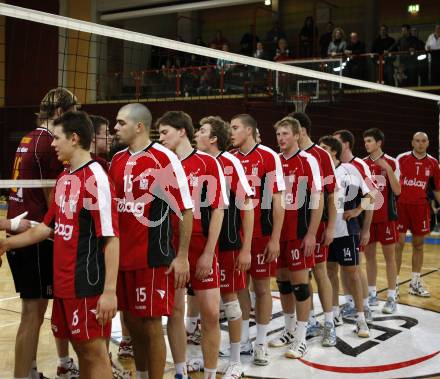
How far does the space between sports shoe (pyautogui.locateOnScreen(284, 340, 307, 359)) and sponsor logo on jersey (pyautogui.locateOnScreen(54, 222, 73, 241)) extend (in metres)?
2.65

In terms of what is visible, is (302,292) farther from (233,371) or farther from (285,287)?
(233,371)

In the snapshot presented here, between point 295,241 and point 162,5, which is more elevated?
point 162,5

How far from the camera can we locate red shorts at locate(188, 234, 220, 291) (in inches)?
165

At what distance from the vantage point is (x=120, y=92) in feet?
61.7

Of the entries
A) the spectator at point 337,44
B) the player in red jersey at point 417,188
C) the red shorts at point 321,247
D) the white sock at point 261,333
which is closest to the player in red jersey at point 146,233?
the white sock at point 261,333

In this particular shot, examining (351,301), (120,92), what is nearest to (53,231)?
(351,301)

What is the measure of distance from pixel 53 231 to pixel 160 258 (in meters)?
0.66

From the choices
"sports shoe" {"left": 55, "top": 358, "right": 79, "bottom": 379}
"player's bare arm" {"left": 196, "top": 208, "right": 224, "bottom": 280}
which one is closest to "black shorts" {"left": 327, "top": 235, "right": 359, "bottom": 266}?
"player's bare arm" {"left": 196, "top": 208, "right": 224, "bottom": 280}

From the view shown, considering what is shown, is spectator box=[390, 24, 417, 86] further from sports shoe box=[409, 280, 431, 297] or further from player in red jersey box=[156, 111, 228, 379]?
player in red jersey box=[156, 111, 228, 379]

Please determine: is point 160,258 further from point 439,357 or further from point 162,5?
point 162,5

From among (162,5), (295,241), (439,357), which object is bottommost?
(439,357)

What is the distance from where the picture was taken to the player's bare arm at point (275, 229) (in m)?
4.90

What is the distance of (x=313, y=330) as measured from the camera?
232 inches

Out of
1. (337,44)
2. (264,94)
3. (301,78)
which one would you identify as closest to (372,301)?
(301,78)
